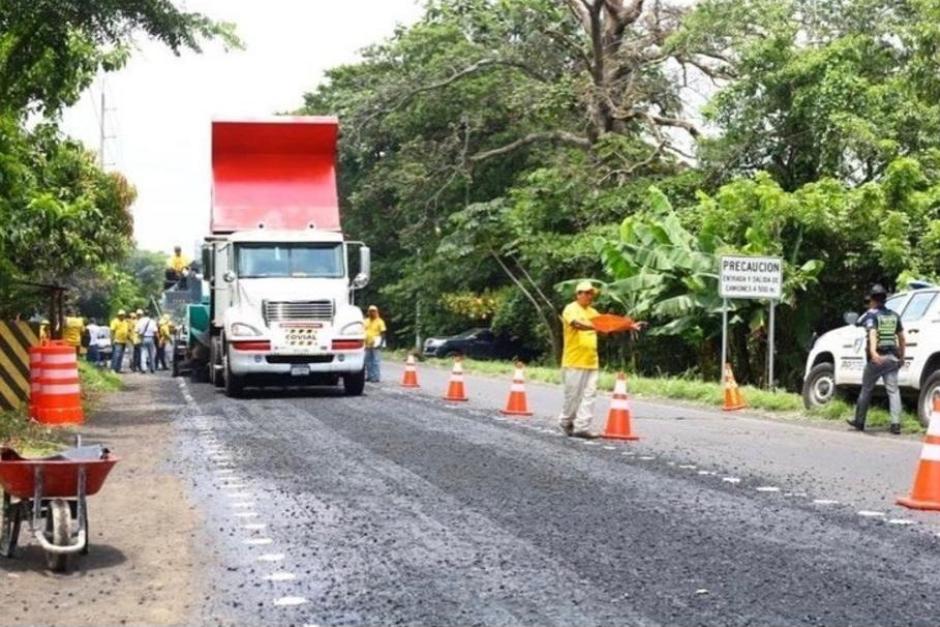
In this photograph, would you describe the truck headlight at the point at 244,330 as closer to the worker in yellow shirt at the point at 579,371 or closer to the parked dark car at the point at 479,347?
the worker in yellow shirt at the point at 579,371

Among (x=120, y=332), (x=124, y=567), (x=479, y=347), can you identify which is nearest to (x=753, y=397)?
(x=124, y=567)

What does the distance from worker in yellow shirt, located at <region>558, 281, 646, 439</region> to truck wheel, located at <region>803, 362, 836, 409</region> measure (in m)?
6.15

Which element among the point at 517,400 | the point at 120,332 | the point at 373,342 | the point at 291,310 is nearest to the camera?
the point at 517,400

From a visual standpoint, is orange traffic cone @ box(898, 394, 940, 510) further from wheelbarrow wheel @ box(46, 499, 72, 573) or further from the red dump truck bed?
the red dump truck bed

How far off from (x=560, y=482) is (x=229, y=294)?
42.0ft

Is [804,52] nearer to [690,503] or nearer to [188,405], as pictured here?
[188,405]

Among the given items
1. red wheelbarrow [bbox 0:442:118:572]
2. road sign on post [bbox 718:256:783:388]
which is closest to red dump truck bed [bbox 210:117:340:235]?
road sign on post [bbox 718:256:783:388]

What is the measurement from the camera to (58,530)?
776 cm

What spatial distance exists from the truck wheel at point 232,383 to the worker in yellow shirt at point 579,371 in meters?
8.32

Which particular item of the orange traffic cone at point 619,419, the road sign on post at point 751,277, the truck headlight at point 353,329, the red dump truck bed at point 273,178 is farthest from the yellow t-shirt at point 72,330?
the orange traffic cone at point 619,419

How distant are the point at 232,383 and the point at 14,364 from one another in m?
4.73

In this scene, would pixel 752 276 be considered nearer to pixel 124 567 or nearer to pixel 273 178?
pixel 273 178

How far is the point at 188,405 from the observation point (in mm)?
21703

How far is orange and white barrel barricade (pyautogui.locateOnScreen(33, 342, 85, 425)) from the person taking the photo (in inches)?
679
